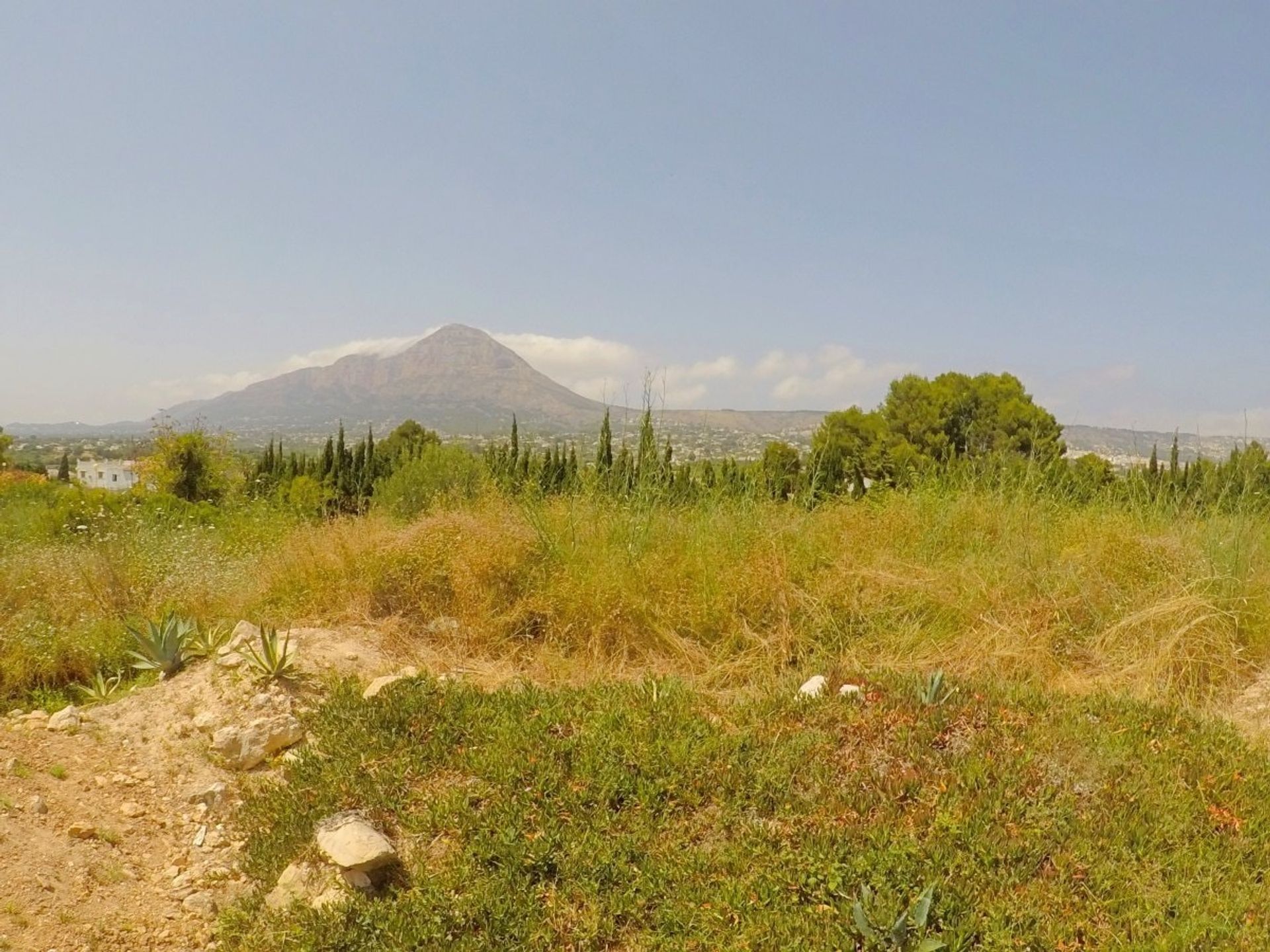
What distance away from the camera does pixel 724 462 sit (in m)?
6.86

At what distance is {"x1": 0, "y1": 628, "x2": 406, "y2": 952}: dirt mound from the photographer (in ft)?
7.68

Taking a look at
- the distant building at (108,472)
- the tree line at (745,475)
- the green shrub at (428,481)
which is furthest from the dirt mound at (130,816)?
the distant building at (108,472)

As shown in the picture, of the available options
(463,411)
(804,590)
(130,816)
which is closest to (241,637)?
(130,816)

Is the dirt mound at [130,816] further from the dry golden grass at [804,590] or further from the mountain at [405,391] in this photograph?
the mountain at [405,391]

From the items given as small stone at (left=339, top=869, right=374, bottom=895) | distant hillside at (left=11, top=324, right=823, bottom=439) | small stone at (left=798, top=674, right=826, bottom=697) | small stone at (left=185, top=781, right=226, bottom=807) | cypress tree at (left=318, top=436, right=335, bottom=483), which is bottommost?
small stone at (left=185, top=781, right=226, bottom=807)

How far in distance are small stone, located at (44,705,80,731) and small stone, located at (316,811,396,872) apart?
1903 mm

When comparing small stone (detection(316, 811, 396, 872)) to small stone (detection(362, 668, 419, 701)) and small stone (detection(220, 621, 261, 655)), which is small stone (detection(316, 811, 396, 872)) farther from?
small stone (detection(220, 621, 261, 655))

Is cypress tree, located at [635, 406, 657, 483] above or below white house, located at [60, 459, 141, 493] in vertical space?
above

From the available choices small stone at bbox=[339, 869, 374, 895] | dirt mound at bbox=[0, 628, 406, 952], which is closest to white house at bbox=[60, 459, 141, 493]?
dirt mound at bbox=[0, 628, 406, 952]

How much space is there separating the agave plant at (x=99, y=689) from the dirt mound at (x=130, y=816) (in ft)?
1.12

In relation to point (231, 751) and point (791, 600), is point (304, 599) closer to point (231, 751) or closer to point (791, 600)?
point (231, 751)

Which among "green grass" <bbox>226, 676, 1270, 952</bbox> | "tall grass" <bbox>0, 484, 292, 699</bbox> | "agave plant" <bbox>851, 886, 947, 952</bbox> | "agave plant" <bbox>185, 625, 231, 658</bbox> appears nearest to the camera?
"agave plant" <bbox>851, 886, 947, 952</bbox>

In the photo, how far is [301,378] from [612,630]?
601ft

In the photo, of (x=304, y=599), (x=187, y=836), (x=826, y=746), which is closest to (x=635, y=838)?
(x=826, y=746)
